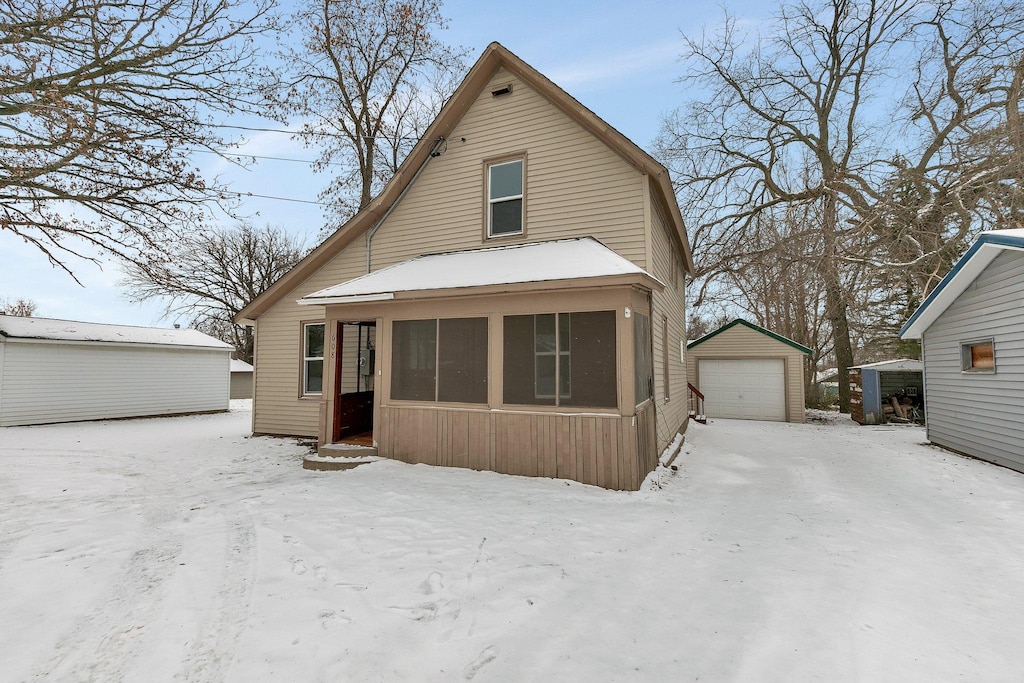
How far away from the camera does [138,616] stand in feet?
10.2

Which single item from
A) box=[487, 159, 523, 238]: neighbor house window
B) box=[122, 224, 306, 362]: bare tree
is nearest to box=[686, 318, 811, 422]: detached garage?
box=[487, 159, 523, 238]: neighbor house window

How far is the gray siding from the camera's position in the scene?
23.7ft

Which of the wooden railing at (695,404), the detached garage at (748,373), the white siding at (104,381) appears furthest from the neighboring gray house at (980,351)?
the white siding at (104,381)

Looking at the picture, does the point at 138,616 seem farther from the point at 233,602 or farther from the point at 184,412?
the point at 184,412

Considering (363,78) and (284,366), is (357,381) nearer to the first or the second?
(284,366)

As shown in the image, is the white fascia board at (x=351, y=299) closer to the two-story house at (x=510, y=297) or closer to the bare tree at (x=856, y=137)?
the two-story house at (x=510, y=297)

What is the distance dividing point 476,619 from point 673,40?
72.2ft

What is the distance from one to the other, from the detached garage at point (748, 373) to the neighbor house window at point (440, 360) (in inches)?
451

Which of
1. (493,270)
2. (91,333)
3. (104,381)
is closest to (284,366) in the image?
(493,270)

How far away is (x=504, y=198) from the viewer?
849 cm

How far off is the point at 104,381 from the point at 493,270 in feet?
54.4

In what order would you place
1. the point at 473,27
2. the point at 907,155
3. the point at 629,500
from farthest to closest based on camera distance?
1. the point at 473,27
2. the point at 907,155
3. the point at 629,500

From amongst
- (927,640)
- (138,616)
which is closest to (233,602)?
(138,616)

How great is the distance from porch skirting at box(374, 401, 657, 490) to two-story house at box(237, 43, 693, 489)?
0.02 meters
